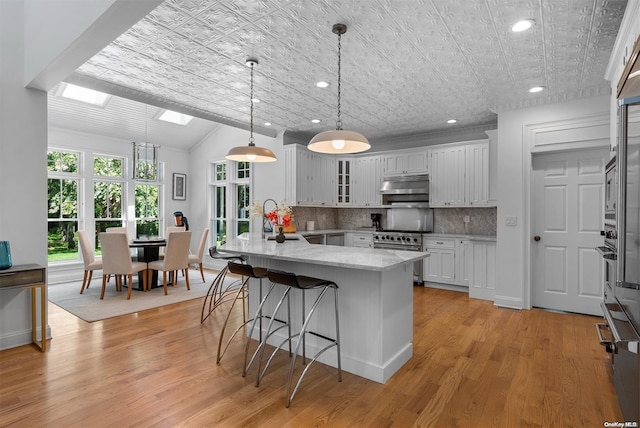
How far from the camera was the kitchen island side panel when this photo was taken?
100 inches

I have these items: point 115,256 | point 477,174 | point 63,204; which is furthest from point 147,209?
point 477,174

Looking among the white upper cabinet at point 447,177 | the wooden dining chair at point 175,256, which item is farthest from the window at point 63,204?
the white upper cabinet at point 447,177

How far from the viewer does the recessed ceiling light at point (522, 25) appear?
8.32 feet

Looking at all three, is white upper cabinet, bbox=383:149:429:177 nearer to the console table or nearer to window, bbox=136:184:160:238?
window, bbox=136:184:160:238

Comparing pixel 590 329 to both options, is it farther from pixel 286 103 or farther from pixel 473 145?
pixel 286 103

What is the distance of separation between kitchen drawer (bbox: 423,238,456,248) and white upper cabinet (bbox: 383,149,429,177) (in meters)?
1.23

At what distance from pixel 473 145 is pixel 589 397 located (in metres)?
3.96

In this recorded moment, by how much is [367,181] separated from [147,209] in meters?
4.85

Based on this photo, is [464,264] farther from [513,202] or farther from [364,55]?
[364,55]

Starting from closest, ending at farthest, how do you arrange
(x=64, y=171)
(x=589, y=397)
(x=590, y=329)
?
(x=589, y=397) < (x=590, y=329) < (x=64, y=171)

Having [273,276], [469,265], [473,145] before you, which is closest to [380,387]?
[273,276]

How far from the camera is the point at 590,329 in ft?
12.0

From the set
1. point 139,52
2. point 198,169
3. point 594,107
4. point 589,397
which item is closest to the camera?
point 589,397

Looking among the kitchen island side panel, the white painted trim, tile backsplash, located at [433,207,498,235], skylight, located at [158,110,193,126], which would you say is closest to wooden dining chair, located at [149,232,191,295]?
skylight, located at [158,110,193,126]
